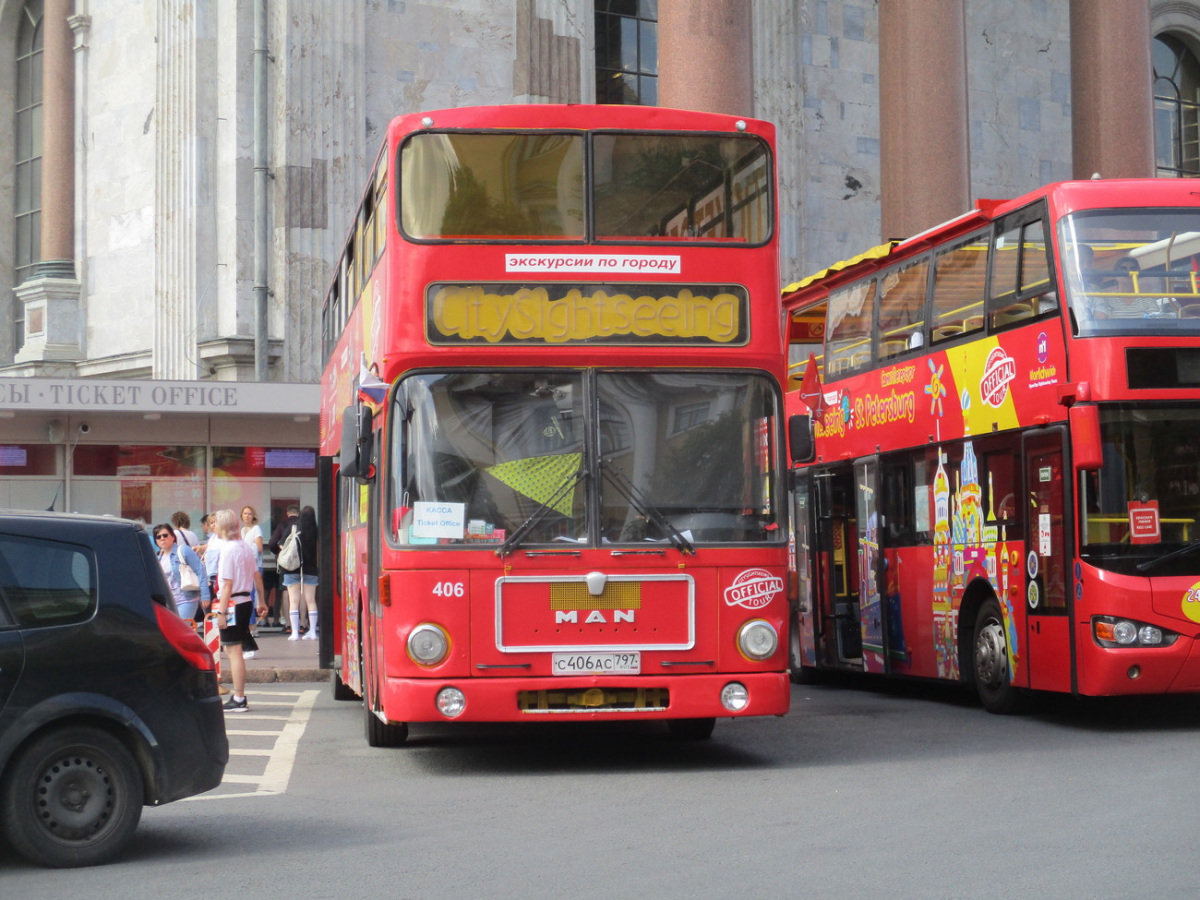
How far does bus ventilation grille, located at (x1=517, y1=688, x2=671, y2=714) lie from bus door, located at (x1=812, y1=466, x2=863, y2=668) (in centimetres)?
648

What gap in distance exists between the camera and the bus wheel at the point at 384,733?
1180cm

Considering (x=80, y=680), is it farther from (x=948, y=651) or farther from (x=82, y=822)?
(x=948, y=651)

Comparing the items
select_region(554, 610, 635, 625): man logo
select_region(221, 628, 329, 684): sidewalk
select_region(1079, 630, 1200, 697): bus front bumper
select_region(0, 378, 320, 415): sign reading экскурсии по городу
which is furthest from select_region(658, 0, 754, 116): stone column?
select_region(554, 610, 635, 625): man logo

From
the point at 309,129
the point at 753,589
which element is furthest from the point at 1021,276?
the point at 309,129

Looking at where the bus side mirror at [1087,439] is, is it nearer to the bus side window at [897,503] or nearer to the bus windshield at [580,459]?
the bus windshield at [580,459]

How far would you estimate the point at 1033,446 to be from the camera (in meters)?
12.8

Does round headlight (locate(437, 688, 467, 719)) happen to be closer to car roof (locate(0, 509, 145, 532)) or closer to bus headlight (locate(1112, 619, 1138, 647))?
car roof (locate(0, 509, 145, 532))

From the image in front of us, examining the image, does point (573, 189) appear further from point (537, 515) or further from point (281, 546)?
point (281, 546)

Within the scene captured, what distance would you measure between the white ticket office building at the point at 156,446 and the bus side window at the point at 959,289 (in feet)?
37.6

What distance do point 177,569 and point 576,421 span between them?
6.98 meters

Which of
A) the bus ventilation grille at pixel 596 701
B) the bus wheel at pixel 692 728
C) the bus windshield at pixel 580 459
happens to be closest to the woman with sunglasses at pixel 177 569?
the bus wheel at pixel 692 728

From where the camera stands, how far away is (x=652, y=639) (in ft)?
33.2

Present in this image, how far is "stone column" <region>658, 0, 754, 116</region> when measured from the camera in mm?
21219

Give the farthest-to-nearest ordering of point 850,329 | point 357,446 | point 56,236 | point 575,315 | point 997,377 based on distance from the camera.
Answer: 1. point 56,236
2. point 850,329
3. point 997,377
4. point 357,446
5. point 575,315
